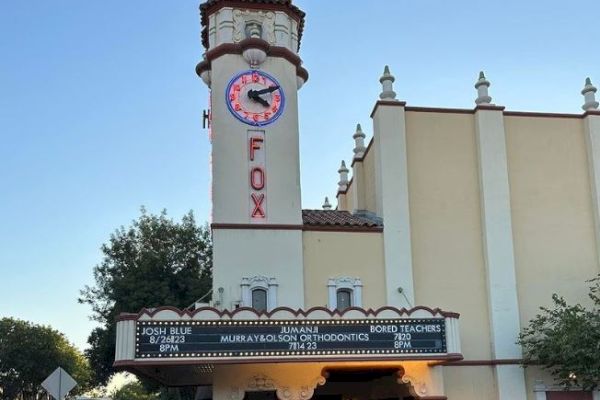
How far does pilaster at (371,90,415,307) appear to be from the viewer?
20812mm

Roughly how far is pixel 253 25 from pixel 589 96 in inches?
418

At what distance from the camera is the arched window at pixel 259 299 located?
20.0 m

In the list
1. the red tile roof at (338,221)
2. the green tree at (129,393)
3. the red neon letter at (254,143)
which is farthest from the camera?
the green tree at (129,393)

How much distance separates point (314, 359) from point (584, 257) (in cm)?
966

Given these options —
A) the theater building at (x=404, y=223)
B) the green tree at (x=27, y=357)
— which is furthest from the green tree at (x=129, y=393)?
the theater building at (x=404, y=223)

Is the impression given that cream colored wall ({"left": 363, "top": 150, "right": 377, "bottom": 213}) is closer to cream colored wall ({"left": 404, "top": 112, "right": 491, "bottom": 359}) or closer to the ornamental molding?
cream colored wall ({"left": 404, "top": 112, "right": 491, "bottom": 359})

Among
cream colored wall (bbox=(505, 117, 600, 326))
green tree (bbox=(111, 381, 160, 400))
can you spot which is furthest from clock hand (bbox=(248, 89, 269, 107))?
green tree (bbox=(111, 381, 160, 400))

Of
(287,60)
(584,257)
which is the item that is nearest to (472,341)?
(584,257)

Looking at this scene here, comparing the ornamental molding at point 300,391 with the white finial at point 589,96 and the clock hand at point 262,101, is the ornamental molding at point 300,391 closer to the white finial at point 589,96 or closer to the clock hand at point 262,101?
the clock hand at point 262,101

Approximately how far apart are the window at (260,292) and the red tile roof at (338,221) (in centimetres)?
199

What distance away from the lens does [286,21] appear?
75.3ft

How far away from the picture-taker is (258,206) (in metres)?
20.8

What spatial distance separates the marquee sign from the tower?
2.77 m

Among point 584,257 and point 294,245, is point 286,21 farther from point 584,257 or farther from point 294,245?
point 584,257
